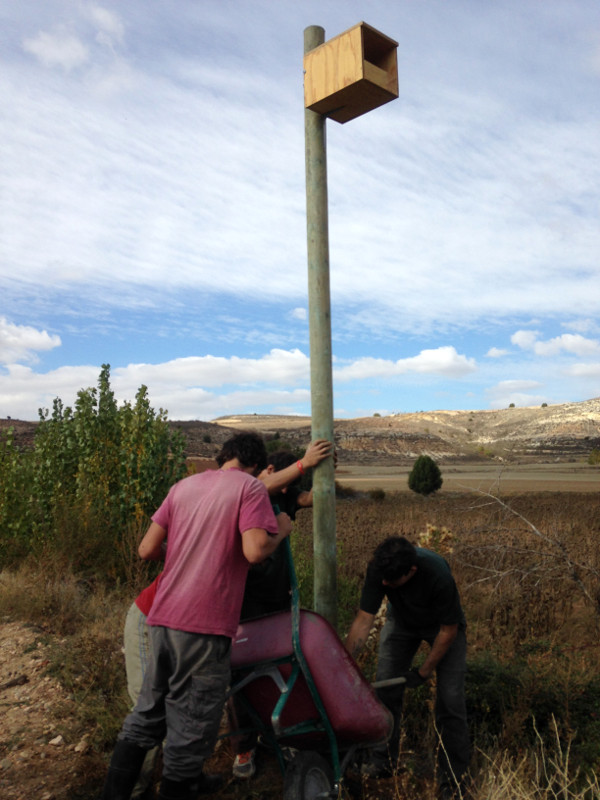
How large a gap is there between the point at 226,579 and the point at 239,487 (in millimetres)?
375

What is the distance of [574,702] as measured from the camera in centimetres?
434

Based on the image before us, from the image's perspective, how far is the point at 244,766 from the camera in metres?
3.37

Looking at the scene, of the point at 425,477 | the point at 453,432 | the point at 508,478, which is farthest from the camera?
the point at 453,432

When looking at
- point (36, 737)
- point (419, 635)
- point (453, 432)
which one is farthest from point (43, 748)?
point (453, 432)

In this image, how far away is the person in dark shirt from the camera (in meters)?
3.36

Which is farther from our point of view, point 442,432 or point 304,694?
point 442,432

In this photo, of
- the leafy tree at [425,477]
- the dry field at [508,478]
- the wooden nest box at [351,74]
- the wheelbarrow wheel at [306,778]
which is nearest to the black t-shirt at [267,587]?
the wheelbarrow wheel at [306,778]

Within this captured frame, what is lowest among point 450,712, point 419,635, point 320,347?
point 450,712

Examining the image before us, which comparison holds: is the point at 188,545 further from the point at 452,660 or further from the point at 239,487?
the point at 452,660

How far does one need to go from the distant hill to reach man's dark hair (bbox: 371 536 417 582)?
51.7 meters

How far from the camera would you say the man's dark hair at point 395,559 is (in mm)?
3312

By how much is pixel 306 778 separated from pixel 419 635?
1.22 metres

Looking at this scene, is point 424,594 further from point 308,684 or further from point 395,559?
point 308,684

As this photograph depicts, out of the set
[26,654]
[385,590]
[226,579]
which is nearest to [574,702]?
[385,590]
